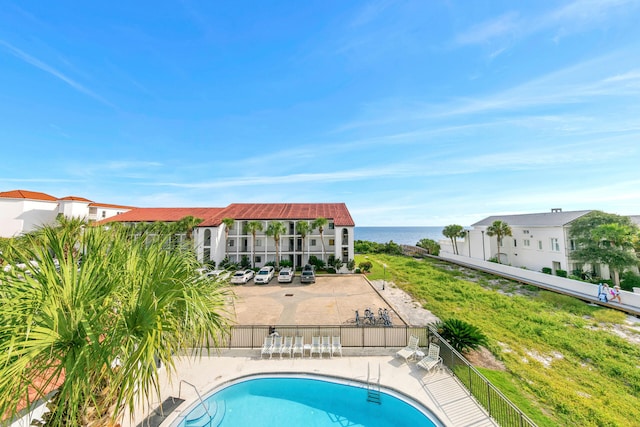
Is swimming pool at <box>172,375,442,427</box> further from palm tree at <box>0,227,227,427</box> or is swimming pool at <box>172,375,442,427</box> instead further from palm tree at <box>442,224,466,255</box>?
palm tree at <box>442,224,466,255</box>

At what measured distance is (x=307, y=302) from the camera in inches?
836

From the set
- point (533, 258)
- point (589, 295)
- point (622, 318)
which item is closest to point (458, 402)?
point (622, 318)

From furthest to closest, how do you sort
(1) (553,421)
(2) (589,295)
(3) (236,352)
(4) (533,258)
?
(4) (533,258) < (2) (589,295) < (3) (236,352) < (1) (553,421)

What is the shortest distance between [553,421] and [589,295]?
2078 cm

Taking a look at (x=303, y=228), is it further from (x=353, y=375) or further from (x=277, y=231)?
(x=353, y=375)

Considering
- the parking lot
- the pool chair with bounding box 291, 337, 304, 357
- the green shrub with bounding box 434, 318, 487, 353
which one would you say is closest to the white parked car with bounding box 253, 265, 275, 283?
the parking lot

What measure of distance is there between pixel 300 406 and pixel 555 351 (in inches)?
541

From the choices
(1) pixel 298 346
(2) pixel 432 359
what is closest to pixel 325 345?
(1) pixel 298 346

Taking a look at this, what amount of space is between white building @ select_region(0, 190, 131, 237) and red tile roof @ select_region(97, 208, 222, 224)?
9.71 metres

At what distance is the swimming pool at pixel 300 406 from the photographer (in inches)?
354

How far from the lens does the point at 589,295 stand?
21875 millimetres

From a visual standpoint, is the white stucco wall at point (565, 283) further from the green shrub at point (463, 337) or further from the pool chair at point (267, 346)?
the pool chair at point (267, 346)

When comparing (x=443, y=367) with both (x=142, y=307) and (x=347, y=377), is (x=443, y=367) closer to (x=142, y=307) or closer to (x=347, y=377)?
(x=347, y=377)

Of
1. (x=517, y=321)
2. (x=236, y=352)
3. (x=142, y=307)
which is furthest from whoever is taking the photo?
(x=517, y=321)
